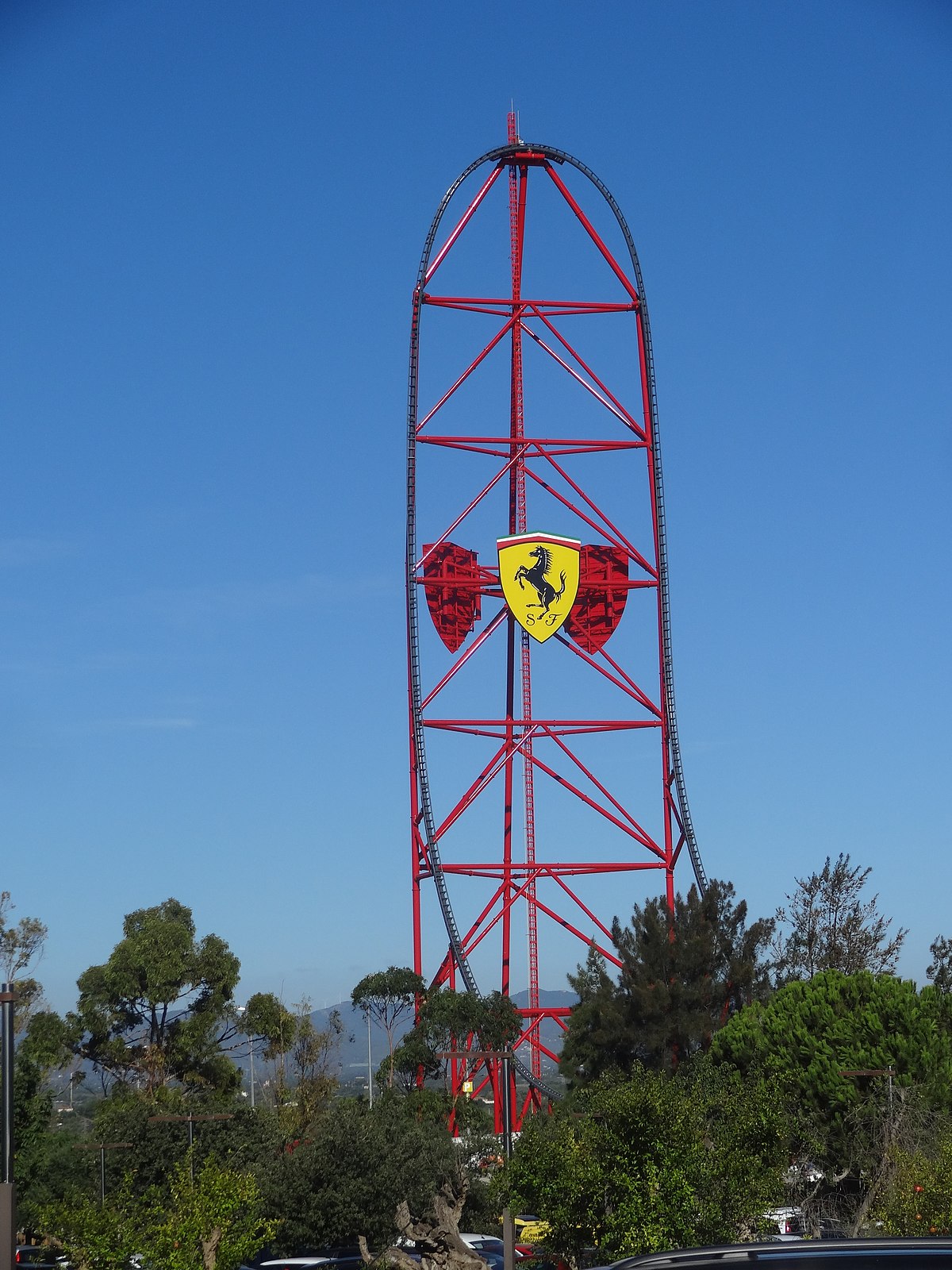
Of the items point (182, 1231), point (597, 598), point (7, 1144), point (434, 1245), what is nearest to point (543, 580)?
point (597, 598)

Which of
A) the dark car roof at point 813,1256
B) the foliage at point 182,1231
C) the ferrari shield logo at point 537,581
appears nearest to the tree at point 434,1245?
the foliage at point 182,1231

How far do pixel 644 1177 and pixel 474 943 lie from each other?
57.6 ft

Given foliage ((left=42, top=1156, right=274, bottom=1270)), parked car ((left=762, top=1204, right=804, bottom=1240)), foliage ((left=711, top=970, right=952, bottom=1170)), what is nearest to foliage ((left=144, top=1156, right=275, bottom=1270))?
foliage ((left=42, top=1156, right=274, bottom=1270))

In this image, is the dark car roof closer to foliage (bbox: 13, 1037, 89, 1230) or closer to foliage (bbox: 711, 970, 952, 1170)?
foliage (bbox: 711, 970, 952, 1170)

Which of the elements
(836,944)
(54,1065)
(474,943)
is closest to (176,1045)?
(54,1065)

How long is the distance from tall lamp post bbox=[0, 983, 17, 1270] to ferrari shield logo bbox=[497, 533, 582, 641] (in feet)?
82.4

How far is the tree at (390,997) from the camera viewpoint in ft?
124

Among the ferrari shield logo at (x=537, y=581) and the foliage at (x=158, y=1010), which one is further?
the foliage at (x=158, y=1010)

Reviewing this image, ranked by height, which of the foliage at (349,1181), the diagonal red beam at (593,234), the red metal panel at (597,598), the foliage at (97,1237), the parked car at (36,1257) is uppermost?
the diagonal red beam at (593,234)

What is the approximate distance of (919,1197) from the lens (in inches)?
797

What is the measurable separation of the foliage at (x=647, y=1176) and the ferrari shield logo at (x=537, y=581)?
16.5 metres

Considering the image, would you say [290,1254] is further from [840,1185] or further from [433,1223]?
[840,1185]

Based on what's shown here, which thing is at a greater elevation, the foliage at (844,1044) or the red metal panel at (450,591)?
the red metal panel at (450,591)

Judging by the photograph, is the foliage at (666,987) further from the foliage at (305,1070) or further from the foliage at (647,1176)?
the foliage at (647,1176)
